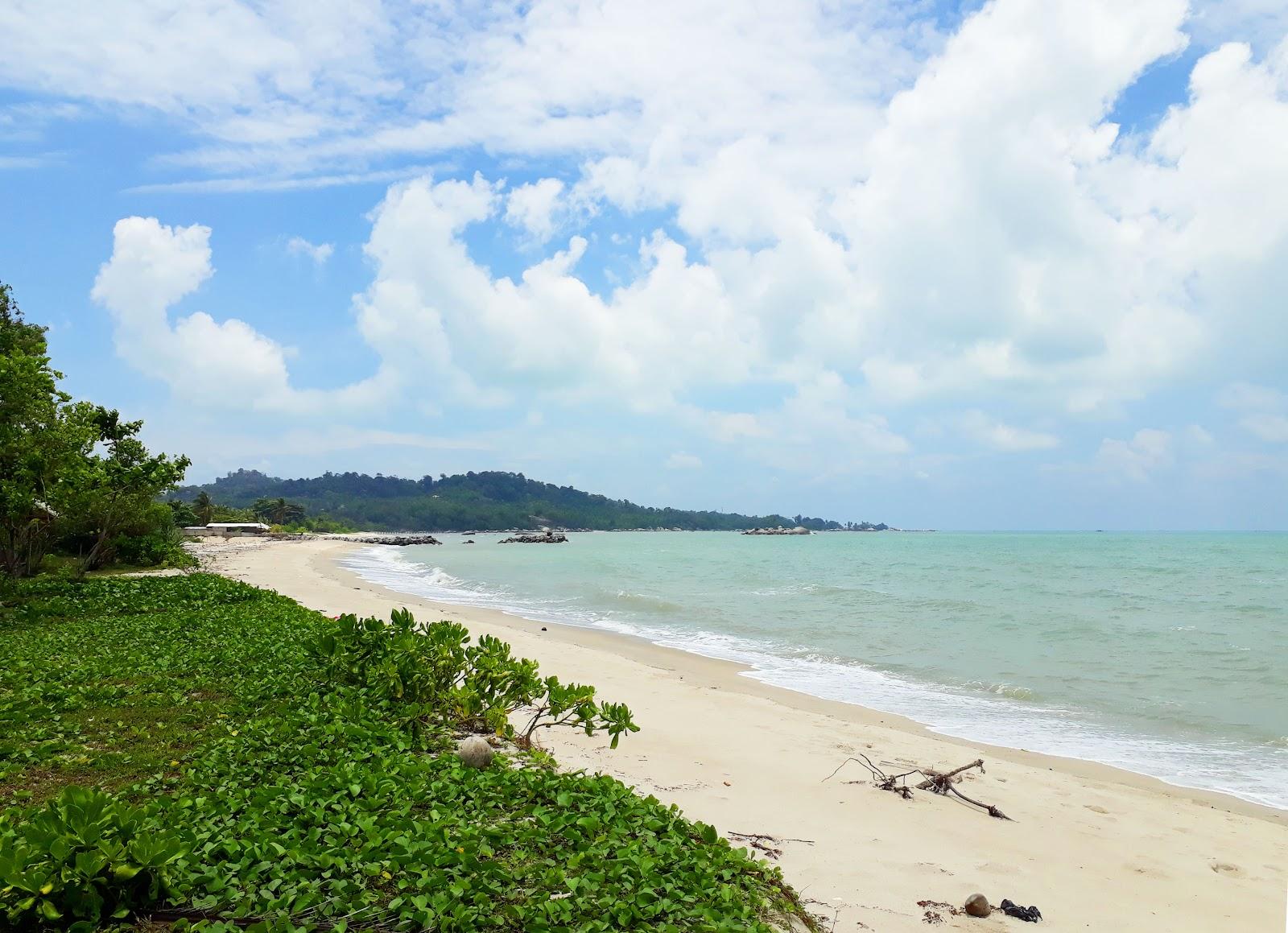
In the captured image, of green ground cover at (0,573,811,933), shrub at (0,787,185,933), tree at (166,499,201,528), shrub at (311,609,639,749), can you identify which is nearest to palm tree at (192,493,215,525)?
tree at (166,499,201,528)

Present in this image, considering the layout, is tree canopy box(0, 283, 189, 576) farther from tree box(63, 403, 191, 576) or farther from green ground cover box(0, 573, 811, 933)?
green ground cover box(0, 573, 811, 933)

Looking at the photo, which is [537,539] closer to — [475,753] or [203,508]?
[203,508]

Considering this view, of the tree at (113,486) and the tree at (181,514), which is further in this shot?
the tree at (181,514)

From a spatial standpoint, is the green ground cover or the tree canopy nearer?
the green ground cover

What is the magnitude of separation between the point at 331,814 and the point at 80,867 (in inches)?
59.5

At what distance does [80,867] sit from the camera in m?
3.39

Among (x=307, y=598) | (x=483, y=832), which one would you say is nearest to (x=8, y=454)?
(x=307, y=598)

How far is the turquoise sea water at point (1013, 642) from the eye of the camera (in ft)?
36.6

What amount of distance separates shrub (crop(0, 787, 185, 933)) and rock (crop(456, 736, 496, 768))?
2922 mm

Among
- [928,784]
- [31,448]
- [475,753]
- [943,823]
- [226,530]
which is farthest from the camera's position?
[226,530]

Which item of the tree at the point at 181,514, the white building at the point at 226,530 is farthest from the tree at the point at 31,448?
the white building at the point at 226,530

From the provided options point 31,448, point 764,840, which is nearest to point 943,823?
point 764,840

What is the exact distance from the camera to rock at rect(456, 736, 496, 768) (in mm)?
6555

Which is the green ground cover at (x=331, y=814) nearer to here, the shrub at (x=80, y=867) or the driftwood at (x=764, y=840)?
the shrub at (x=80, y=867)
